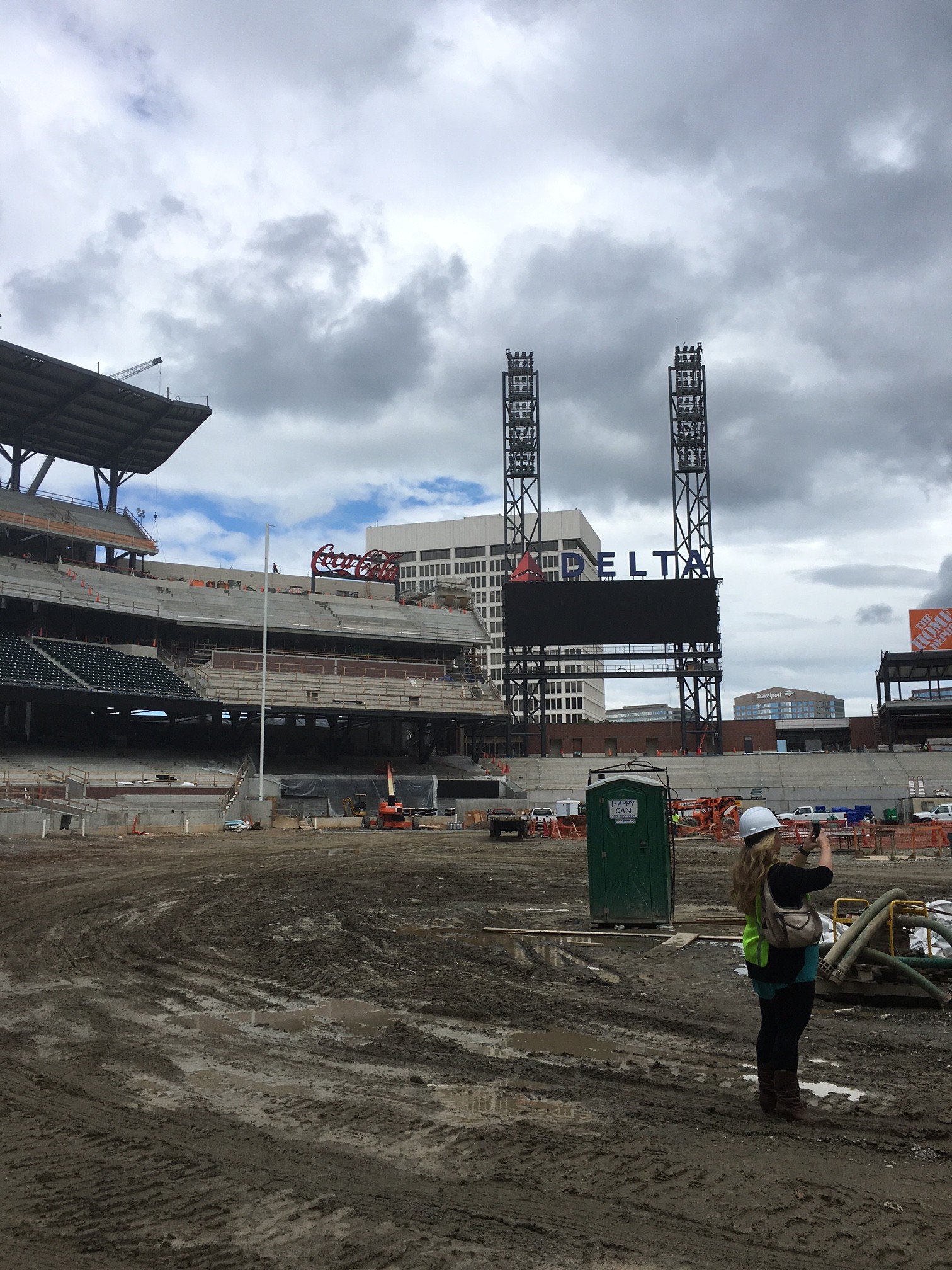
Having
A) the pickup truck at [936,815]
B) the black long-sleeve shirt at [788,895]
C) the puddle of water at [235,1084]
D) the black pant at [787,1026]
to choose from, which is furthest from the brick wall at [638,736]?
the black long-sleeve shirt at [788,895]

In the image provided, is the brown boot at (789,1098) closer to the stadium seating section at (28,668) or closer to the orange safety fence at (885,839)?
the orange safety fence at (885,839)

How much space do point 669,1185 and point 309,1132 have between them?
2002mm

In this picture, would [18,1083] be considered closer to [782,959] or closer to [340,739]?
[782,959]

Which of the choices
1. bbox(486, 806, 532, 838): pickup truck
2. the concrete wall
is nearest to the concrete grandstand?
the concrete wall

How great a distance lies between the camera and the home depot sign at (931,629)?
71500 millimetres

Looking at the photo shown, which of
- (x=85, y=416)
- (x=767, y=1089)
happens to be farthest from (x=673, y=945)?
(x=85, y=416)

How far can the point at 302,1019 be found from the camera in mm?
8102

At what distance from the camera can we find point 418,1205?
→ 4250 millimetres

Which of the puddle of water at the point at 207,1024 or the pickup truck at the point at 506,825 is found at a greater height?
the puddle of water at the point at 207,1024

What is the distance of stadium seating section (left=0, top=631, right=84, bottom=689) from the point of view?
145ft

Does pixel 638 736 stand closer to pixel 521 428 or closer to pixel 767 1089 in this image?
pixel 521 428

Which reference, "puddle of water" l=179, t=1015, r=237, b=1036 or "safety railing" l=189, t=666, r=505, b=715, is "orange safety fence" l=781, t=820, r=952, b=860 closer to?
"puddle of water" l=179, t=1015, r=237, b=1036

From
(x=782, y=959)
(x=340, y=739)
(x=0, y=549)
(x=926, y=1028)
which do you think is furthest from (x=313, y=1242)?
(x=0, y=549)

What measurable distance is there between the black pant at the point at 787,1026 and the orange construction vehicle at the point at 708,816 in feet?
109
